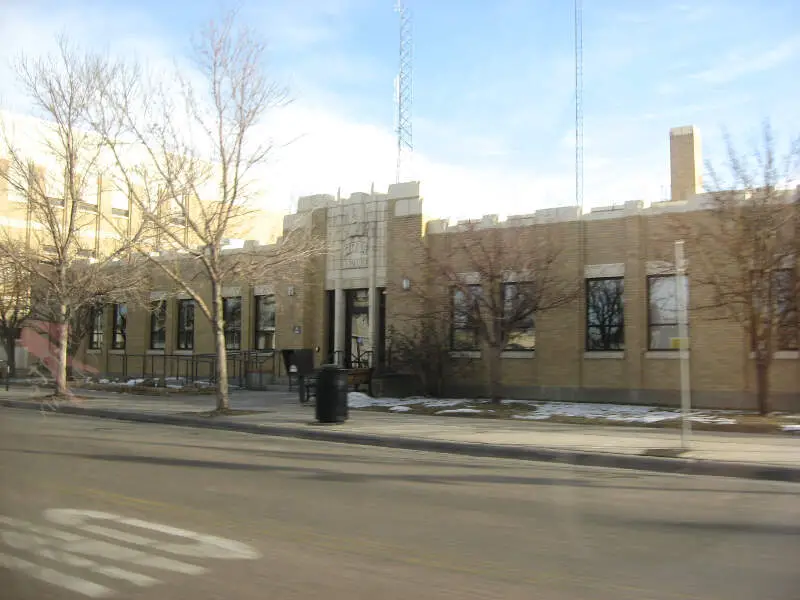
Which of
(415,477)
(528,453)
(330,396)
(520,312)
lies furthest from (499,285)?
(415,477)

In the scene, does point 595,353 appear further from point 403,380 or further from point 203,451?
point 203,451

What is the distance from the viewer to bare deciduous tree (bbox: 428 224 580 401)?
1942 centimetres

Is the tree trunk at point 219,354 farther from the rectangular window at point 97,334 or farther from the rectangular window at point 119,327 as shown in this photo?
the rectangular window at point 97,334

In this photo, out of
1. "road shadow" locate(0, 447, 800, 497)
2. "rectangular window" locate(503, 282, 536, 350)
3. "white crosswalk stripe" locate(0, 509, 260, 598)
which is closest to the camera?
"white crosswalk stripe" locate(0, 509, 260, 598)

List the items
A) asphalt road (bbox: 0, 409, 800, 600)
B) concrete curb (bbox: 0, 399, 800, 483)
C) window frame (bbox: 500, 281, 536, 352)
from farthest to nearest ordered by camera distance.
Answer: window frame (bbox: 500, 281, 536, 352), concrete curb (bbox: 0, 399, 800, 483), asphalt road (bbox: 0, 409, 800, 600)

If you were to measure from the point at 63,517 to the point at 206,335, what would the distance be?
905 inches

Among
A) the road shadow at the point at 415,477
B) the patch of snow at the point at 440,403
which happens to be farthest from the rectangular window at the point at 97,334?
the road shadow at the point at 415,477

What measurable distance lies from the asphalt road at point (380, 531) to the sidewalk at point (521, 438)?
66 cm

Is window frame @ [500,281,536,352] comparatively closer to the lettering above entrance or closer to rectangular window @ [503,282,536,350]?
rectangular window @ [503,282,536,350]

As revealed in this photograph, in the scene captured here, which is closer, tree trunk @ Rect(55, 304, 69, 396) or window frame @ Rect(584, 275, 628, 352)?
window frame @ Rect(584, 275, 628, 352)

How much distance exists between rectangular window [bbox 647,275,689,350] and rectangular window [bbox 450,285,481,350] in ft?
15.3

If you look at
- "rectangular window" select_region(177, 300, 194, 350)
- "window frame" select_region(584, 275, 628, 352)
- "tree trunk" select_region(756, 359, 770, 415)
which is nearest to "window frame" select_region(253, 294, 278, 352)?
"rectangular window" select_region(177, 300, 194, 350)

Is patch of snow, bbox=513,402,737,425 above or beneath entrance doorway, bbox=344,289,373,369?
beneath

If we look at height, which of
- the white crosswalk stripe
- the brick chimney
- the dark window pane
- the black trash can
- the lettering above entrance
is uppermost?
the brick chimney
